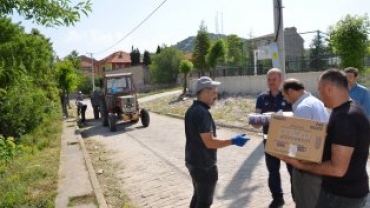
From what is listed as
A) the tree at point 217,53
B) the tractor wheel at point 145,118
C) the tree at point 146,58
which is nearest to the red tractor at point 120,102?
the tractor wheel at point 145,118

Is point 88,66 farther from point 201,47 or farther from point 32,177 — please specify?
→ point 32,177

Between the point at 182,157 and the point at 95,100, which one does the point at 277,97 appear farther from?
the point at 95,100

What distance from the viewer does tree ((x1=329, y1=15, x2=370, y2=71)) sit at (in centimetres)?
1320

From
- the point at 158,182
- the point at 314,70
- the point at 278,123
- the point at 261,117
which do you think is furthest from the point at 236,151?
the point at 314,70

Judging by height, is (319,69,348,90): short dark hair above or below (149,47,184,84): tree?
Result: below

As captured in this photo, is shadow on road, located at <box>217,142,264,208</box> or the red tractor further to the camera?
the red tractor

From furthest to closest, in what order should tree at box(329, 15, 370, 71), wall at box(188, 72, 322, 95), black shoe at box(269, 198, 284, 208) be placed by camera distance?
wall at box(188, 72, 322, 95), tree at box(329, 15, 370, 71), black shoe at box(269, 198, 284, 208)

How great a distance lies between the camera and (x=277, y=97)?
4871mm

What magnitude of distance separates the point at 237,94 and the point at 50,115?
1143cm

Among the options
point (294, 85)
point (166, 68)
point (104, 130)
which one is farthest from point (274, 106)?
point (166, 68)

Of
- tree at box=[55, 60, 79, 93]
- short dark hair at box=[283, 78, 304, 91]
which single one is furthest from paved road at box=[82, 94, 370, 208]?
tree at box=[55, 60, 79, 93]

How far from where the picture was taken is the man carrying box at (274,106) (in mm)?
4762

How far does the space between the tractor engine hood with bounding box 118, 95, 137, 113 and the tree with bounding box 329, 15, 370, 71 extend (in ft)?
28.0

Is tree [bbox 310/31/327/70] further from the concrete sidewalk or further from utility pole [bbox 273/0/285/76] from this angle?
the concrete sidewalk
